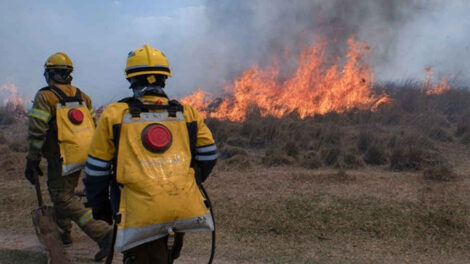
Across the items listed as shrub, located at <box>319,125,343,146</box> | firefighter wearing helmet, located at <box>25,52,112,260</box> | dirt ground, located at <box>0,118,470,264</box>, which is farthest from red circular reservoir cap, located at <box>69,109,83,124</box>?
shrub, located at <box>319,125,343,146</box>

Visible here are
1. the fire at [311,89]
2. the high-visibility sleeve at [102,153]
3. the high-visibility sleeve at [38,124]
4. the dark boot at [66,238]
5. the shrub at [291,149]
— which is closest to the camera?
the high-visibility sleeve at [102,153]

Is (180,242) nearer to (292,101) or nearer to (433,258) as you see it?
(433,258)

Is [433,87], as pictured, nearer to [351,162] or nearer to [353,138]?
[353,138]

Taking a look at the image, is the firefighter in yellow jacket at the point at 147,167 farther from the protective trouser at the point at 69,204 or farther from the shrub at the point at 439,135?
the shrub at the point at 439,135

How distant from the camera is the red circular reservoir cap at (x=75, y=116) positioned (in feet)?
13.6

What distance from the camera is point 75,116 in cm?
417

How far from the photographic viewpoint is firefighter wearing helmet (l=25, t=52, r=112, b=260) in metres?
4.07

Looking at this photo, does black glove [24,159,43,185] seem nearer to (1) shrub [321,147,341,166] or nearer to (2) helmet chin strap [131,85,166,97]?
(2) helmet chin strap [131,85,166,97]

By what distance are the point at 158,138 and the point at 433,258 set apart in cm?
380

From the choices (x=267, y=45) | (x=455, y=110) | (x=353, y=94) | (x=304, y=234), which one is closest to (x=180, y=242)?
(x=304, y=234)

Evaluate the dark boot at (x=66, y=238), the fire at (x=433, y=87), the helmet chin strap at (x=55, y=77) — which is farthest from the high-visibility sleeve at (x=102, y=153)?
the fire at (x=433, y=87)

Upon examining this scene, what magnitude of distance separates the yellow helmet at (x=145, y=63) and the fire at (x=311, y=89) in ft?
43.3

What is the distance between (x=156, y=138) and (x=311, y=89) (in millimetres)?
14110

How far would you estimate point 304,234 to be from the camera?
5203mm
